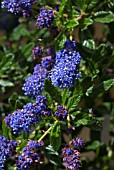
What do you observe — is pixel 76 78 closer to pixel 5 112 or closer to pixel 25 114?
pixel 25 114

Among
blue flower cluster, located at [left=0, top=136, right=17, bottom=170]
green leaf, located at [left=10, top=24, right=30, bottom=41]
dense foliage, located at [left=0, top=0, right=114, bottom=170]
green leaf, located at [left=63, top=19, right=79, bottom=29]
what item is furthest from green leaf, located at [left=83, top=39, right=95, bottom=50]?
green leaf, located at [left=10, top=24, right=30, bottom=41]

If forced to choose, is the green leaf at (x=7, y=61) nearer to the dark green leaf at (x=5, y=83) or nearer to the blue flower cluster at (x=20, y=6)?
the dark green leaf at (x=5, y=83)

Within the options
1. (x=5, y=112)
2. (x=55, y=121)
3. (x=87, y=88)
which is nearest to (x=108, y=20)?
(x=87, y=88)

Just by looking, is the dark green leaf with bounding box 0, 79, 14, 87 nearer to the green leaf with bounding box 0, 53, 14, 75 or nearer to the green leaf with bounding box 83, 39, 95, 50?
the green leaf with bounding box 0, 53, 14, 75

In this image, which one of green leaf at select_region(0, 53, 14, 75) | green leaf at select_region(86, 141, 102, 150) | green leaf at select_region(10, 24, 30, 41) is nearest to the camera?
green leaf at select_region(0, 53, 14, 75)

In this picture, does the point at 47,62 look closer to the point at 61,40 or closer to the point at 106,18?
the point at 61,40

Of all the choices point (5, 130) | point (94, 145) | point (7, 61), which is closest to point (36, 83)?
point (5, 130)
